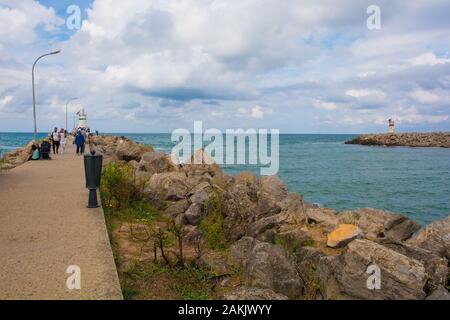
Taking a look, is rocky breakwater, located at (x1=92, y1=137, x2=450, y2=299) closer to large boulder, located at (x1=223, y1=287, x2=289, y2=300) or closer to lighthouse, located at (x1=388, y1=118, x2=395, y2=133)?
large boulder, located at (x1=223, y1=287, x2=289, y2=300)

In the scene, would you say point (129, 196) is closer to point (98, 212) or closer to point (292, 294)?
point (98, 212)

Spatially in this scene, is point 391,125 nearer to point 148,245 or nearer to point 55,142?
point 55,142

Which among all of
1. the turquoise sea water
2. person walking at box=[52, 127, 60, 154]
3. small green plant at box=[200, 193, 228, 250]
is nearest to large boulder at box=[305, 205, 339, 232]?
small green plant at box=[200, 193, 228, 250]

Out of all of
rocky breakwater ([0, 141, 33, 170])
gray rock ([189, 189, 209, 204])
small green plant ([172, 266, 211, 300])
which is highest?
rocky breakwater ([0, 141, 33, 170])

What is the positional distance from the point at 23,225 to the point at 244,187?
189 inches

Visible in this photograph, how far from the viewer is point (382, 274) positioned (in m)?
5.72

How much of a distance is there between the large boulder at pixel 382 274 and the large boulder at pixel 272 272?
63cm

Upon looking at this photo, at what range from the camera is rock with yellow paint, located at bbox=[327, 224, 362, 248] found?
306 inches

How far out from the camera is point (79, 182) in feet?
41.3

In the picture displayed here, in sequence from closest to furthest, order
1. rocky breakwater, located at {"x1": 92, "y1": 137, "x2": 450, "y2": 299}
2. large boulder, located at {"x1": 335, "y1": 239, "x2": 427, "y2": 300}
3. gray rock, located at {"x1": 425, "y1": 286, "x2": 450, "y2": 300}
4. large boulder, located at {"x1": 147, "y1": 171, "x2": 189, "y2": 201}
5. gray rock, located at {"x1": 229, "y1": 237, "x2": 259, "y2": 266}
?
gray rock, located at {"x1": 425, "y1": 286, "x2": 450, "y2": 300} → large boulder, located at {"x1": 335, "y1": 239, "x2": 427, "y2": 300} → rocky breakwater, located at {"x1": 92, "y1": 137, "x2": 450, "y2": 299} → gray rock, located at {"x1": 229, "y1": 237, "x2": 259, "y2": 266} → large boulder, located at {"x1": 147, "y1": 171, "x2": 189, "y2": 201}

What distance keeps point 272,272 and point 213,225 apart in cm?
316

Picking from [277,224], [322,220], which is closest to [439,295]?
[277,224]

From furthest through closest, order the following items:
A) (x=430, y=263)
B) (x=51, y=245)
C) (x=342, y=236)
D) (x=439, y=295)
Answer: (x=342, y=236)
(x=430, y=263)
(x=51, y=245)
(x=439, y=295)
